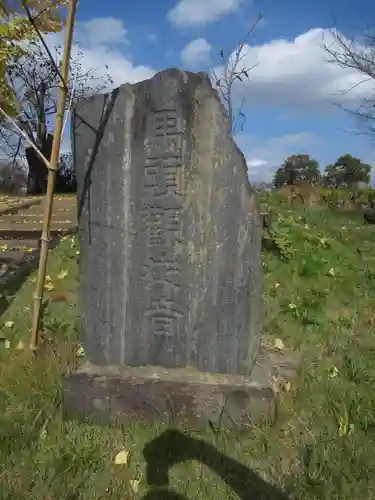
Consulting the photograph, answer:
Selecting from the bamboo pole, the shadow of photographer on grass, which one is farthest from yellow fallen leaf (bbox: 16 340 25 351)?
the shadow of photographer on grass

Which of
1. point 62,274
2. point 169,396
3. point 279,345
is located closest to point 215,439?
point 169,396

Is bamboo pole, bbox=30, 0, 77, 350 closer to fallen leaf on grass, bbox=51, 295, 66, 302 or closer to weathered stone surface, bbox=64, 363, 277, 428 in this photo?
weathered stone surface, bbox=64, 363, 277, 428

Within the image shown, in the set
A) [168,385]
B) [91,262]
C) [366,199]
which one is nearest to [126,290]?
[91,262]

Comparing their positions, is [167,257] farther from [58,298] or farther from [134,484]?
[58,298]

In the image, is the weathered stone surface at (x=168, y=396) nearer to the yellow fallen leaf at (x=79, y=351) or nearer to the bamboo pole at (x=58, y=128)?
the yellow fallen leaf at (x=79, y=351)

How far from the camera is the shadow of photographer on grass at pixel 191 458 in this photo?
2.14 m

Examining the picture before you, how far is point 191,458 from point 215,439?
0.20 metres

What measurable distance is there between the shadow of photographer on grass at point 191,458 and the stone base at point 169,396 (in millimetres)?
169

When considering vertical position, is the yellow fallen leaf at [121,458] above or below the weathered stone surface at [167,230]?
below

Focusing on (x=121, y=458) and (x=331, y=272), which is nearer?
(x=121, y=458)

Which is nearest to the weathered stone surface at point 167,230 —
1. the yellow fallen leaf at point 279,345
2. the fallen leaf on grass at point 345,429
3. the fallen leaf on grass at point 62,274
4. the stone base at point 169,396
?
the stone base at point 169,396

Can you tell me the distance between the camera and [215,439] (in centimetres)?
254

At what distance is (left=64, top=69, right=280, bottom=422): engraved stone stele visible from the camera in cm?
264

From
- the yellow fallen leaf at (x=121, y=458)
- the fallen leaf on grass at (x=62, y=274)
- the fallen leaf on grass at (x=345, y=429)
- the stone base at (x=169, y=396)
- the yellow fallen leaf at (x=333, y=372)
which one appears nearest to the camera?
the yellow fallen leaf at (x=121, y=458)
